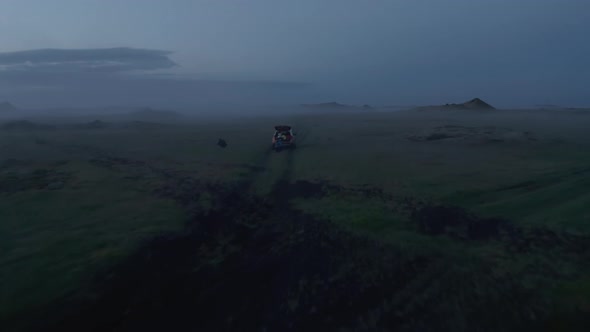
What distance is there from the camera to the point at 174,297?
29.4 feet

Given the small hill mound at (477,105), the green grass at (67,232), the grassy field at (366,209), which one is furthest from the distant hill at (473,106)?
the green grass at (67,232)

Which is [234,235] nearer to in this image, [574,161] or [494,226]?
[494,226]

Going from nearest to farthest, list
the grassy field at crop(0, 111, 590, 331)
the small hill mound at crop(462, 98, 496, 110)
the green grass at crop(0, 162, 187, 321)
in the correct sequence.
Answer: the grassy field at crop(0, 111, 590, 331) < the green grass at crop(0, 162, 187, 321) < the small hill mound at crop(462, 98, 496, 110)

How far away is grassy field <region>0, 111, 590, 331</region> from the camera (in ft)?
28.8

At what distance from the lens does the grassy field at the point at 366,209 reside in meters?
8.79

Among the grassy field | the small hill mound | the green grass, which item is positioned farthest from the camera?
the small hill mound

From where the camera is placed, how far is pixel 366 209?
1477 cm

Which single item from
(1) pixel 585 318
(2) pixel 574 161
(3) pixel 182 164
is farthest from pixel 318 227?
(2) pixel 574 161

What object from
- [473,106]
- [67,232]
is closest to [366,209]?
[67,232]

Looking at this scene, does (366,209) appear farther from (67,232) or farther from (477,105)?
(477,105)

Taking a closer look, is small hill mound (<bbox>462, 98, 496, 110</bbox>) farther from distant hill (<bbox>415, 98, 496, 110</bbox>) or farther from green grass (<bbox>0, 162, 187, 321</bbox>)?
green grass (<bbox>0, 162, 187, 321</bbox>)

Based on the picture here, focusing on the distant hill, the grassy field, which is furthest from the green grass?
the distant hill

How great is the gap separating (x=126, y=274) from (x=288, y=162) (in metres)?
16.8

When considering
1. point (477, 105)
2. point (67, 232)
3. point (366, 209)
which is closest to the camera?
point (67, 232)
